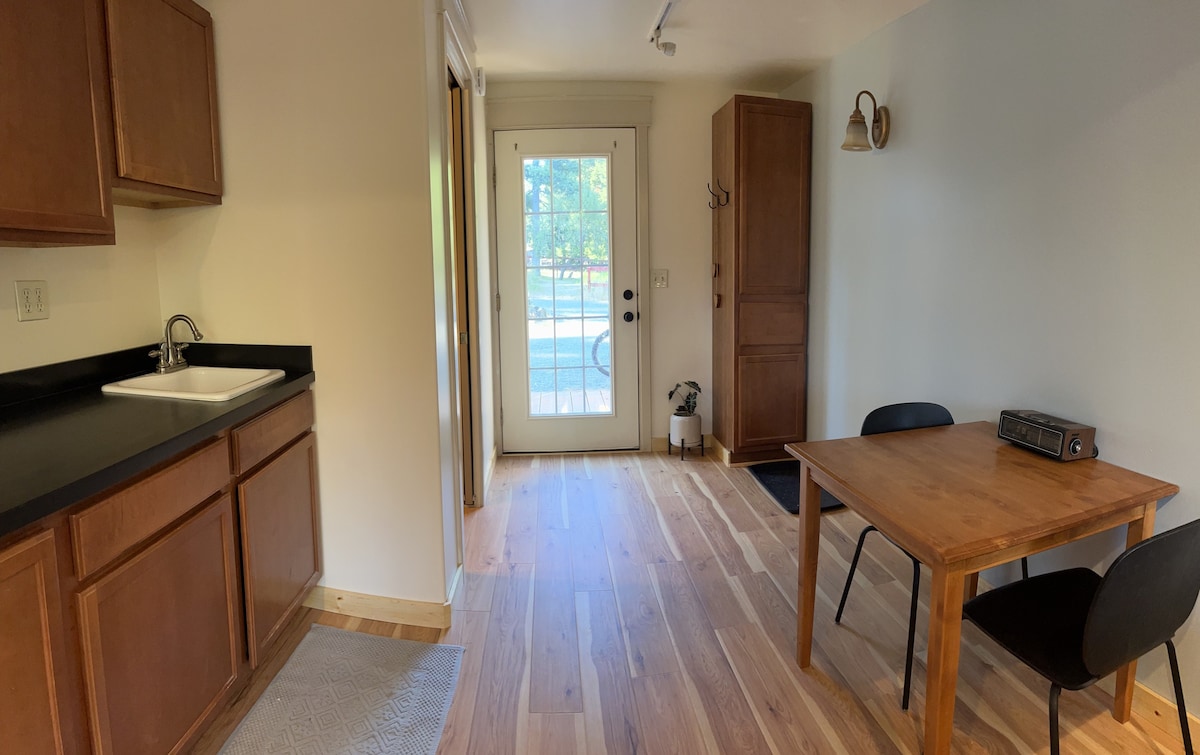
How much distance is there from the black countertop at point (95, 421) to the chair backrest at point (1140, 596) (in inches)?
78.3

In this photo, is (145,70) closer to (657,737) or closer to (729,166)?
(657,737)

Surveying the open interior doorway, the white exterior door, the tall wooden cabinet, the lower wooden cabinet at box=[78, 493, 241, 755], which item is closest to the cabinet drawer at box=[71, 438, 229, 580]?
the lower wooden cabinet at box=[78, 493, 241, 755]

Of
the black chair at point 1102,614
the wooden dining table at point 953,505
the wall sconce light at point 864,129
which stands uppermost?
the wall sconce light at point 864,129

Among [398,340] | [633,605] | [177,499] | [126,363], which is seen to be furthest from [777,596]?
[126,363]

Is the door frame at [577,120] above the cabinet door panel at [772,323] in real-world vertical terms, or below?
above

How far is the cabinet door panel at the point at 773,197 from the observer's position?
3.64m

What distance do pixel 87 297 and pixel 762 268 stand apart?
10.3ft

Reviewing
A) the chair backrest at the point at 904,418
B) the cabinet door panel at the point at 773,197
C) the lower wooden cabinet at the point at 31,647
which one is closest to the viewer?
the lower wooden cabinet at the point at 31,647

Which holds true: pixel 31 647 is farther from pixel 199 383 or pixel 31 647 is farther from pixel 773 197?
pixel 773 197

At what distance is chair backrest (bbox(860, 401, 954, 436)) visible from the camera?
2.23m

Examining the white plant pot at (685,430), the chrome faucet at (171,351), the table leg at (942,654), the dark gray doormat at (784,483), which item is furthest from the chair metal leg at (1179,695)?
the chrome faucet at (171,351)

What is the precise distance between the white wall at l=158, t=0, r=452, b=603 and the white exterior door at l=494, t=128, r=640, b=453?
5.72ft

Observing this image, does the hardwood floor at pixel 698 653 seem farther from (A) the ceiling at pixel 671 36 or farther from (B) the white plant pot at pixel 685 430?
(A) the ceiling at pixel 671 36

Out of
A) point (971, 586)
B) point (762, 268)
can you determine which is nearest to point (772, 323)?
point (762, 268)
